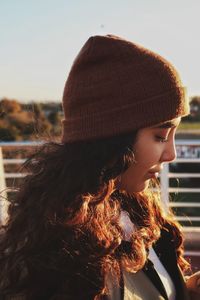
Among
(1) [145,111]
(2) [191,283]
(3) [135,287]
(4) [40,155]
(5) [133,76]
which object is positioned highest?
(5) [133,76]

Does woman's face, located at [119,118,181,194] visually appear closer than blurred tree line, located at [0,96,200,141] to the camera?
Yes

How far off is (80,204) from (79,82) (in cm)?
39

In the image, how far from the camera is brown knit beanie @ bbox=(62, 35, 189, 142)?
126 centimetres

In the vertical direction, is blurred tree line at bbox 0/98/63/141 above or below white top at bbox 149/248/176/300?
above

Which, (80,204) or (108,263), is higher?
(80,204)

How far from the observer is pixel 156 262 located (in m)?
1.60

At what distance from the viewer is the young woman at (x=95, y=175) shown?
1.23m

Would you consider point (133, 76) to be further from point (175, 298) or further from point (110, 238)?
point (175, 298)

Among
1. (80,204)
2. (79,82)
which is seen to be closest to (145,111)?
(79,82)

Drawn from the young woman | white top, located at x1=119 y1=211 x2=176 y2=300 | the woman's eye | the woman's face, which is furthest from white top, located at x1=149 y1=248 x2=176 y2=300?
the woman's eye

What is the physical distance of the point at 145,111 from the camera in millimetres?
1257

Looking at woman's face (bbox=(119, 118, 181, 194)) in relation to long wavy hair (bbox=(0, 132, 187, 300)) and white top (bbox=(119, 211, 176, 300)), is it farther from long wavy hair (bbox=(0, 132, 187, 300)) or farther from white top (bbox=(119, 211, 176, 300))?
white top (bbox=(119, 211, 176, 300))

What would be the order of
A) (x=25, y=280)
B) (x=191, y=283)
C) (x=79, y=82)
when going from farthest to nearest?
1. (x=191, y=283)
2. (x=79, y=82)
3. (x=25, y=280)

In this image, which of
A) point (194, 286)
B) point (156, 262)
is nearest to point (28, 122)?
point (156, 262)
